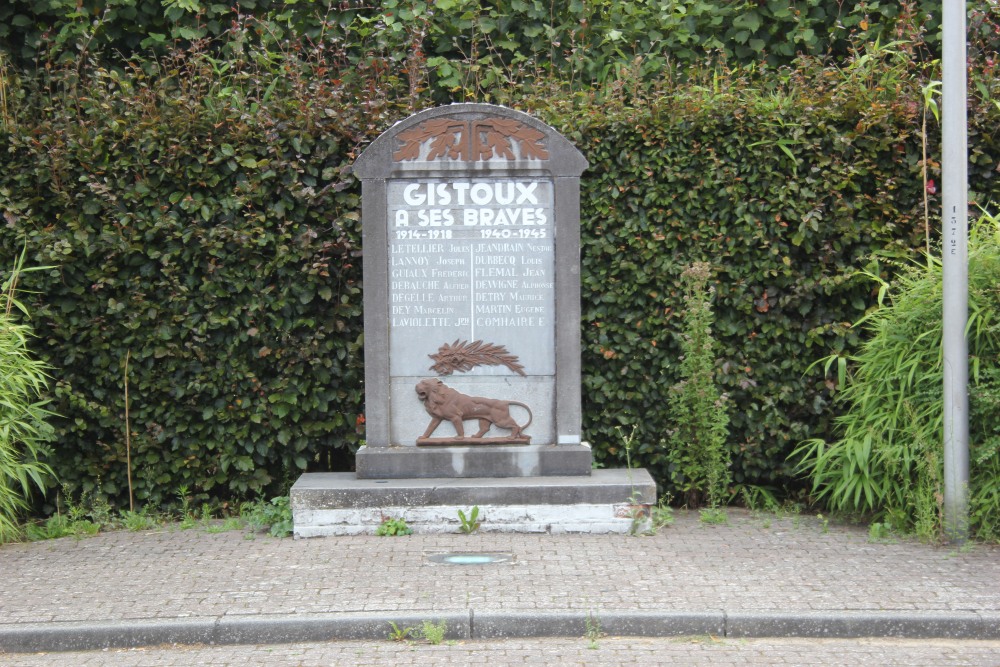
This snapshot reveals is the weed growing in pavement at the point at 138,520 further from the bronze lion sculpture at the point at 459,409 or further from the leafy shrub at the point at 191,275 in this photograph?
the bronze lion sculpture at the point at 459,409

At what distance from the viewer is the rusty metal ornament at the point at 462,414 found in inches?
286

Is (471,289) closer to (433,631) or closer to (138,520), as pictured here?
(433,631)

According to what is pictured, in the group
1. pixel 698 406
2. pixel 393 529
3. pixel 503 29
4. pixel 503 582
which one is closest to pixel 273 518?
pixel 393 529

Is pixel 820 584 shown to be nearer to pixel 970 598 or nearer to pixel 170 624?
pixel 970 598

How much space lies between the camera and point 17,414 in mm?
7250

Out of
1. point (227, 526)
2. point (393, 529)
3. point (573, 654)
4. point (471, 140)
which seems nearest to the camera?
point (573, 654)

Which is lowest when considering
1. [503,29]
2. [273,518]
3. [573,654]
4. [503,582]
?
[573,654]

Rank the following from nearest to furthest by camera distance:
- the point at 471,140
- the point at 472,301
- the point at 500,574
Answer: the point at 500,574
the point at 471,140
the point at 472,301

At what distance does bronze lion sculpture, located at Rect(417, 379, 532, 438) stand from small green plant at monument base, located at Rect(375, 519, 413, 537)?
653 millimetres

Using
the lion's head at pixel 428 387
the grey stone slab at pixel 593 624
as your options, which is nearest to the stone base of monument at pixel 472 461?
the lion's head at pixel 428 387

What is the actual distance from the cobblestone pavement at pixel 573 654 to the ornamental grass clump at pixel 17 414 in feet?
7.35

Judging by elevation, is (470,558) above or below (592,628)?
above

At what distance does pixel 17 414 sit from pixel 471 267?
10.7 ft

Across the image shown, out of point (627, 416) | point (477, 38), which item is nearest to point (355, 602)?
point (627, 416)
